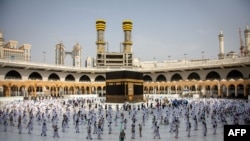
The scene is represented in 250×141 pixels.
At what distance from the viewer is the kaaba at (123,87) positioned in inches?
1071

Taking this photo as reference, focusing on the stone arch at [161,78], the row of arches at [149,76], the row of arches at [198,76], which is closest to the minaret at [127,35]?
the row of arches at [149,76]

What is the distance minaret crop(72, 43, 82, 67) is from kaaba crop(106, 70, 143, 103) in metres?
96.9

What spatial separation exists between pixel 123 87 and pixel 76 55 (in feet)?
335

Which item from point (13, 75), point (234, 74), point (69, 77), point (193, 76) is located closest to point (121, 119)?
point (234, 74)

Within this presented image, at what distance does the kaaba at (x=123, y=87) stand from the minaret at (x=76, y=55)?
96.9m

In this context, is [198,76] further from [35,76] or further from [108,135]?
[108,135]

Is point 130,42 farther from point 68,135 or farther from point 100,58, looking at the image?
point 68,135

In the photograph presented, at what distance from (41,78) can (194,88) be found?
2914cm

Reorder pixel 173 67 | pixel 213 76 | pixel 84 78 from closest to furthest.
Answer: pixel 213 76 < pixel 173 67 < pixel 84 78

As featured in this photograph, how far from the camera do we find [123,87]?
27.2 metres

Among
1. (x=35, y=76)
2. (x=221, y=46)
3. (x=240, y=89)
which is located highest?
(x=221, y=46)

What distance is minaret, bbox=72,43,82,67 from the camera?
123725mm

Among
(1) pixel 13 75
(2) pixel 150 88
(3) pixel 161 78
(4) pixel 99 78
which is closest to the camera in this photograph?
(1) pixel 13 75

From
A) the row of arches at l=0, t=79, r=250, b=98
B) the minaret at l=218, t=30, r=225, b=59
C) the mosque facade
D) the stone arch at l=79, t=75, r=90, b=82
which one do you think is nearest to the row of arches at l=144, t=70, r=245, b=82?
the mosque facade
